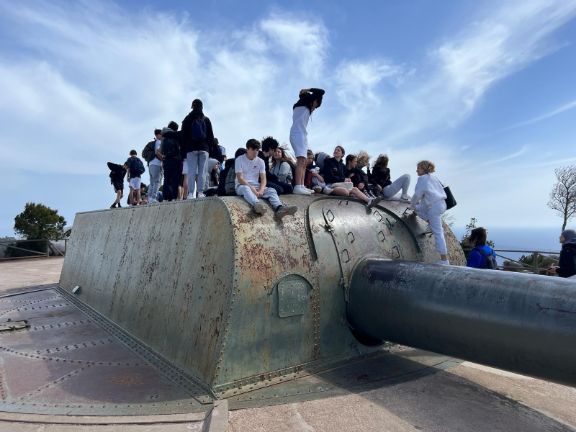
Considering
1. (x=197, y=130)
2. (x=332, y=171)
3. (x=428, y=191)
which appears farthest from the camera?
(x=197, y=130)

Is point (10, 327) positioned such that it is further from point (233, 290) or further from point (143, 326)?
point (233, 290)

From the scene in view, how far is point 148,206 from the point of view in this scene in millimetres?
7270

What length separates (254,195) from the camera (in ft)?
16.9

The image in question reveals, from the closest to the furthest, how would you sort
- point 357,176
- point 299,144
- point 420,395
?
point 420,395
point 299,144
point 357,176

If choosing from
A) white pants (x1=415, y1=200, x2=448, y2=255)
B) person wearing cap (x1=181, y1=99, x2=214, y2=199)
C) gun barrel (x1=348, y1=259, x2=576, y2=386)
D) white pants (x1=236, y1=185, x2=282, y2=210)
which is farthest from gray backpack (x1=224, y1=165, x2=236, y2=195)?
white pants (x1=415, y1=200, x2=448, y2=255)

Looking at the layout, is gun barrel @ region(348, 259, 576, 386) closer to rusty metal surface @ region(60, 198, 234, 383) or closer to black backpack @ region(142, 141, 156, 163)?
rusty metal surface @ region(60, 198, 234, 383)

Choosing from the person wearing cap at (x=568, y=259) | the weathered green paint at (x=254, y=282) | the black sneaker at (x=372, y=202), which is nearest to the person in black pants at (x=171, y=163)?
the weathered green paint at (x=254, y=282)

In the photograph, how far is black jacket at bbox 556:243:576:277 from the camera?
6848 millimetres

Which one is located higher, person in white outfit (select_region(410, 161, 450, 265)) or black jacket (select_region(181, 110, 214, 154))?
black jacket (select_region(181, 110, 214, 154))

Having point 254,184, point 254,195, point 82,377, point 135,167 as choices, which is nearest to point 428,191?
point 254,184

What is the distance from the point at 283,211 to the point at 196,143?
123 inches

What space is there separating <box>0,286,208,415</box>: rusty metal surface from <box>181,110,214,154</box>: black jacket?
10.7 feet

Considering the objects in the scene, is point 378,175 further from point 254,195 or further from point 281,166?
point 254,195

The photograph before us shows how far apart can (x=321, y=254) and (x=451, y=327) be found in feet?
5.70
